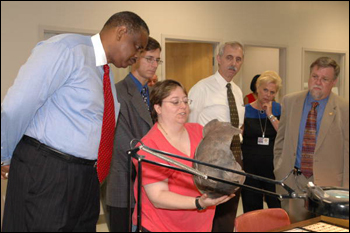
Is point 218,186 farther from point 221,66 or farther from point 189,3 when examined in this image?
point 189,3

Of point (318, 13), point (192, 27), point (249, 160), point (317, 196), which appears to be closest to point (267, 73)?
point (249, 160)

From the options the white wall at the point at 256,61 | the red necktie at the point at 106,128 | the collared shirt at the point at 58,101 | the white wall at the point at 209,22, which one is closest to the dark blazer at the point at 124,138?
the red necktie at the point at 106,128

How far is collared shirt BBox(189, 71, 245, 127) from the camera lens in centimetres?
304

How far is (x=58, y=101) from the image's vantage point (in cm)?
166

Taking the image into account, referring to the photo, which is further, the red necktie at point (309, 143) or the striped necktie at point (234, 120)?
the striped necktie at point (234, 120)

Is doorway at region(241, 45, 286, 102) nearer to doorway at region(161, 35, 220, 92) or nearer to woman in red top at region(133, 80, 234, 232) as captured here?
doorway at region(161, 35, 220, 92)

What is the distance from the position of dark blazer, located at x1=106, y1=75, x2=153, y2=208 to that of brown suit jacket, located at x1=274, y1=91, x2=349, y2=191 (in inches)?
37.4

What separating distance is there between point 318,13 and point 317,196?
6167 mm

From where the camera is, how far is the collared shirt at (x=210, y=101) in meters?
3.04

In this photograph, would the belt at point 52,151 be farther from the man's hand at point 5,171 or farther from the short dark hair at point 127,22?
the short dark hair at point 127,22

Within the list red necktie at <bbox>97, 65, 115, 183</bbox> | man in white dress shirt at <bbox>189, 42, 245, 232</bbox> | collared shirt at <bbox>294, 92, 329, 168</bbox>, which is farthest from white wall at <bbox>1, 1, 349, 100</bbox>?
collared shirt at <bbox>294, 92, 329, 168</bbox>

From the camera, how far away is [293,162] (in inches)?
104

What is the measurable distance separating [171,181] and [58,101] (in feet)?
2.02

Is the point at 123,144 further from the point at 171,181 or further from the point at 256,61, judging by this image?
the point at 256,61
